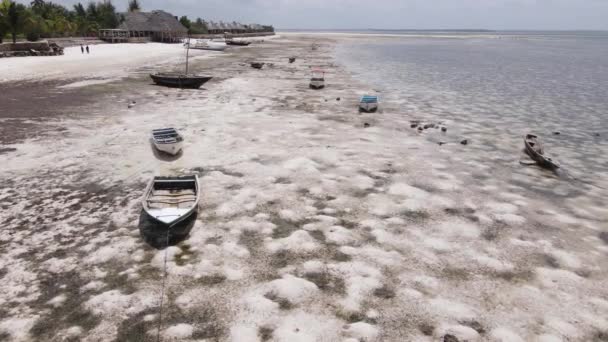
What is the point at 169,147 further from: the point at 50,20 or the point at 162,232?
the point at 50,20

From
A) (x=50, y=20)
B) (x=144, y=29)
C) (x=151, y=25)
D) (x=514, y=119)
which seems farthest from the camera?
(x=151, y=25)

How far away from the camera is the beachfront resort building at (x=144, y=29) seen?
3406 inches

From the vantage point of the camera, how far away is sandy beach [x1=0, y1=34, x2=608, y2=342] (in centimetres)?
743

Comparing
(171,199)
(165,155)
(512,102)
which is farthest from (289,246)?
(512,102)

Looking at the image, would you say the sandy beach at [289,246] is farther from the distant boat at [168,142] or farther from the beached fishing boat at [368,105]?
the beached fishing boat at [368,105]

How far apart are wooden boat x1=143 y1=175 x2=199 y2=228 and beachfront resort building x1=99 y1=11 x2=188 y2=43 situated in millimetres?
84557

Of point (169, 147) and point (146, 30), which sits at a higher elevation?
point (146, 30)

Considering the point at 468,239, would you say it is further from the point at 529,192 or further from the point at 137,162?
the point at 137,162

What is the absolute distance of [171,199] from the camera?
11359mm

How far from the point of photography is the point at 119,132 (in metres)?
19.3

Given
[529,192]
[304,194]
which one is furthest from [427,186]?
[304,194]

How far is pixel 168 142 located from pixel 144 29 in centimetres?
8487

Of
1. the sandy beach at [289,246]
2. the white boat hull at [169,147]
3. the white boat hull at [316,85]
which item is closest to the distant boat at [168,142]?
the white boat hull at [169,147]

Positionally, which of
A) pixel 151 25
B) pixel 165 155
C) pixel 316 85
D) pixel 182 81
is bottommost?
pixel 165 155
